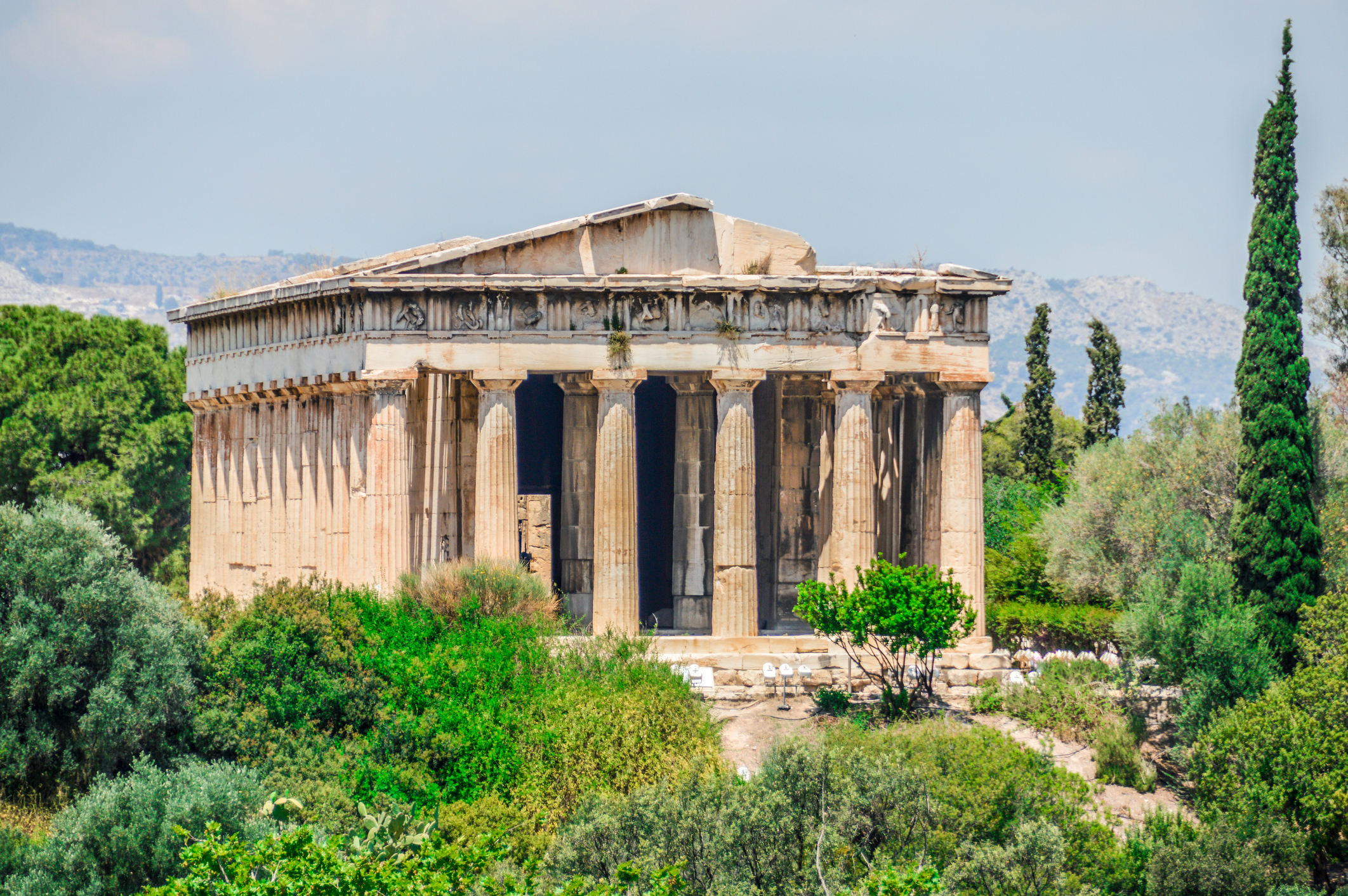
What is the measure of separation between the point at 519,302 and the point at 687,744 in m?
12.1

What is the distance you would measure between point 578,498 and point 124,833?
60.7ft

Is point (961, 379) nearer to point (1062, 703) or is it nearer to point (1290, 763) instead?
point (1062, 703)

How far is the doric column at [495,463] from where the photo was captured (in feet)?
120

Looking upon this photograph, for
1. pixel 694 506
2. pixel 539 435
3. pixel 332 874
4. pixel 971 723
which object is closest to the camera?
pixel 332 874

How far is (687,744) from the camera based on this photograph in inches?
1148

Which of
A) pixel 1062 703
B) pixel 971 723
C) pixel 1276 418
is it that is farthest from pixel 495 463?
pixel 1276 418

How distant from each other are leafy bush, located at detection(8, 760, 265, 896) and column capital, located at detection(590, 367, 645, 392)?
13.9 m

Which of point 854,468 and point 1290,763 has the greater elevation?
point 854,468

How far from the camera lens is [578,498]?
40.9m

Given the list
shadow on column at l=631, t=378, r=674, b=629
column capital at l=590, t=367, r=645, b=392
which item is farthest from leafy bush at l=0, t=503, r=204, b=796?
shadow on column at l=631, t=378, r=674, b=629

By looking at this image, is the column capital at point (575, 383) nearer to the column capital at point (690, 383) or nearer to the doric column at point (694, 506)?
the column capital at point (690, 383)

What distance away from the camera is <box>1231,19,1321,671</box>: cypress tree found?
34688mm

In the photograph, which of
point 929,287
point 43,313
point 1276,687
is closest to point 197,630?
point 929,287

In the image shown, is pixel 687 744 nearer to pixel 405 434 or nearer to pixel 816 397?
pixel 405 434
